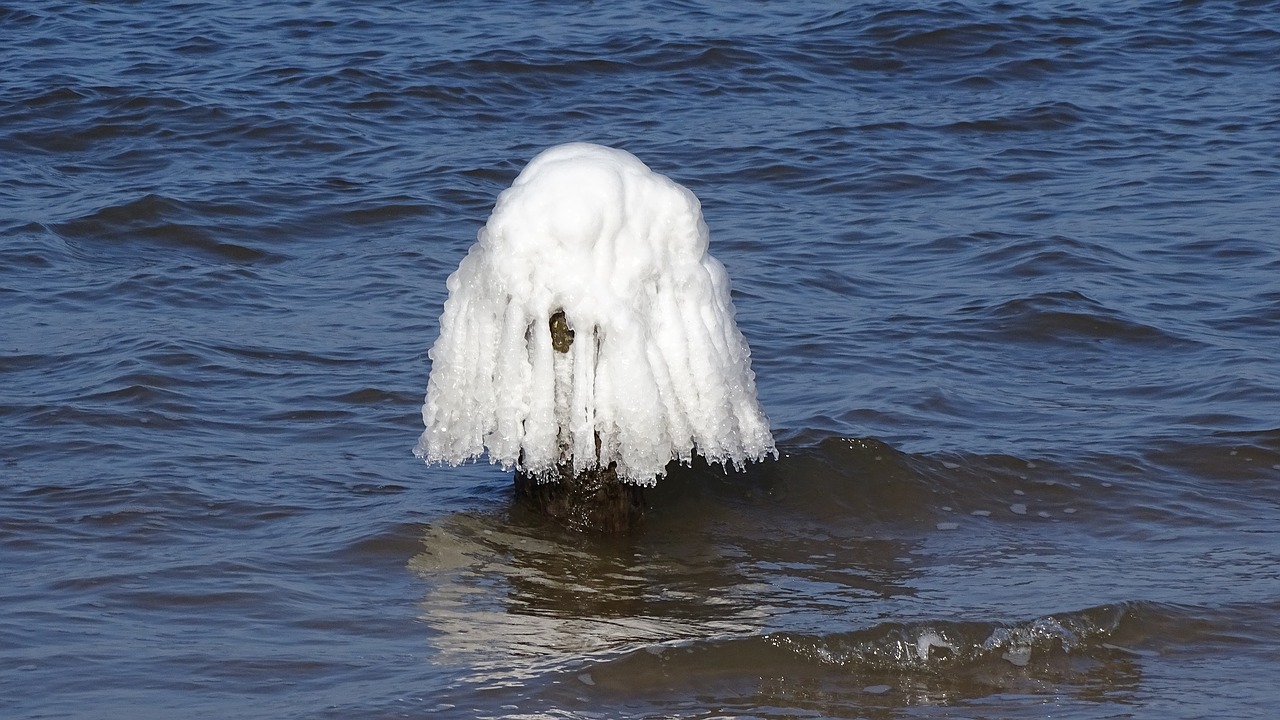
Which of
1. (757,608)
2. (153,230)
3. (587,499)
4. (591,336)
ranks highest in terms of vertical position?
(591,336)

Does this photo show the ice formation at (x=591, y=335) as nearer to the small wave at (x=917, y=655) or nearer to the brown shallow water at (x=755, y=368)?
the brown shallow water at (x=755, y=368)

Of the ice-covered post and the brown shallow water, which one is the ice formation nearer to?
the ice-covered post

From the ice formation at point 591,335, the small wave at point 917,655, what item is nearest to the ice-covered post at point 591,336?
the ice formation at point 591,335

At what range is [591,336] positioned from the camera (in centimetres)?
534

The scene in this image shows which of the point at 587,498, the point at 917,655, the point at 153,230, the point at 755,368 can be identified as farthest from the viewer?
the point at 153,230

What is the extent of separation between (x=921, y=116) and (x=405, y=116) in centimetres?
451

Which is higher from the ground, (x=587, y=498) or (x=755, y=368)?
(x=587, y=498)

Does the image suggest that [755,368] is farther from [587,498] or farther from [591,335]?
[591,335]

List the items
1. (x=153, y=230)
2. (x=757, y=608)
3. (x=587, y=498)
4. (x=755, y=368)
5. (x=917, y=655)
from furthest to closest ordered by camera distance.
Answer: (x=153, y=230) → (x=755, y=368) → (x=587, y=498) → (x=757, y=608) → (x=917, y=655)

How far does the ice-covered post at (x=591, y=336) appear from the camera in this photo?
5254 mm

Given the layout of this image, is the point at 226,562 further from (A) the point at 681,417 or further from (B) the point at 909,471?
(B) the point at 909,471

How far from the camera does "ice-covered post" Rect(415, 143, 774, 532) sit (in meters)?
5.25

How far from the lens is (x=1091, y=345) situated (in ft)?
27.7

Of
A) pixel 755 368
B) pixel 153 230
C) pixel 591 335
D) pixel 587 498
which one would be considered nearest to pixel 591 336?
pixel 591 335
